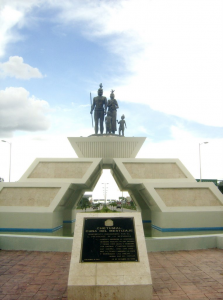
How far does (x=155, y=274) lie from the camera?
6188 millimetres

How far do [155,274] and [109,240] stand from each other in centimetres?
175

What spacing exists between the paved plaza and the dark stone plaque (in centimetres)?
89

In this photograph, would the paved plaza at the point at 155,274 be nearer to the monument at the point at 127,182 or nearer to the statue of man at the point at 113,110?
the monument at the point at 127,182

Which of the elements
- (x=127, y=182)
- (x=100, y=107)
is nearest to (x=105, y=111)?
(x=100, y=107)

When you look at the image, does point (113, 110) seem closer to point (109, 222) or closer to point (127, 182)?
point (127, 182)

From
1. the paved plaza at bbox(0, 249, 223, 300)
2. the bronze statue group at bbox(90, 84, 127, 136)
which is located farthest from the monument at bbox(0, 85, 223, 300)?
the paved plaza at bbox(0, 249, 223, 300)

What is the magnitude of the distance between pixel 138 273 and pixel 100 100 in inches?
579

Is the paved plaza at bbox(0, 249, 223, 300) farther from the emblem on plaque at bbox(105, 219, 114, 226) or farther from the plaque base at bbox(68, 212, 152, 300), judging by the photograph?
the emblem on plaque at bbox(105, 219, 114, 226)

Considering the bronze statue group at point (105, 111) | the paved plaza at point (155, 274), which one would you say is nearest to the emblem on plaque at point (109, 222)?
the paved plaza at point (155, 274)

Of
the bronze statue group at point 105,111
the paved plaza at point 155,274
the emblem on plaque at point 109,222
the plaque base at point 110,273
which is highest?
the bronze statue group at point 105,111

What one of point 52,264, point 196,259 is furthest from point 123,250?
point 196,259

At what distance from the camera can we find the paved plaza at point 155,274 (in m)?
5.09

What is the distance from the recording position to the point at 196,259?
7398mm

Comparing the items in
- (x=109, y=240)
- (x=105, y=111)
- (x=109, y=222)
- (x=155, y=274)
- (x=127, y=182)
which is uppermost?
(x=105, y=111)
